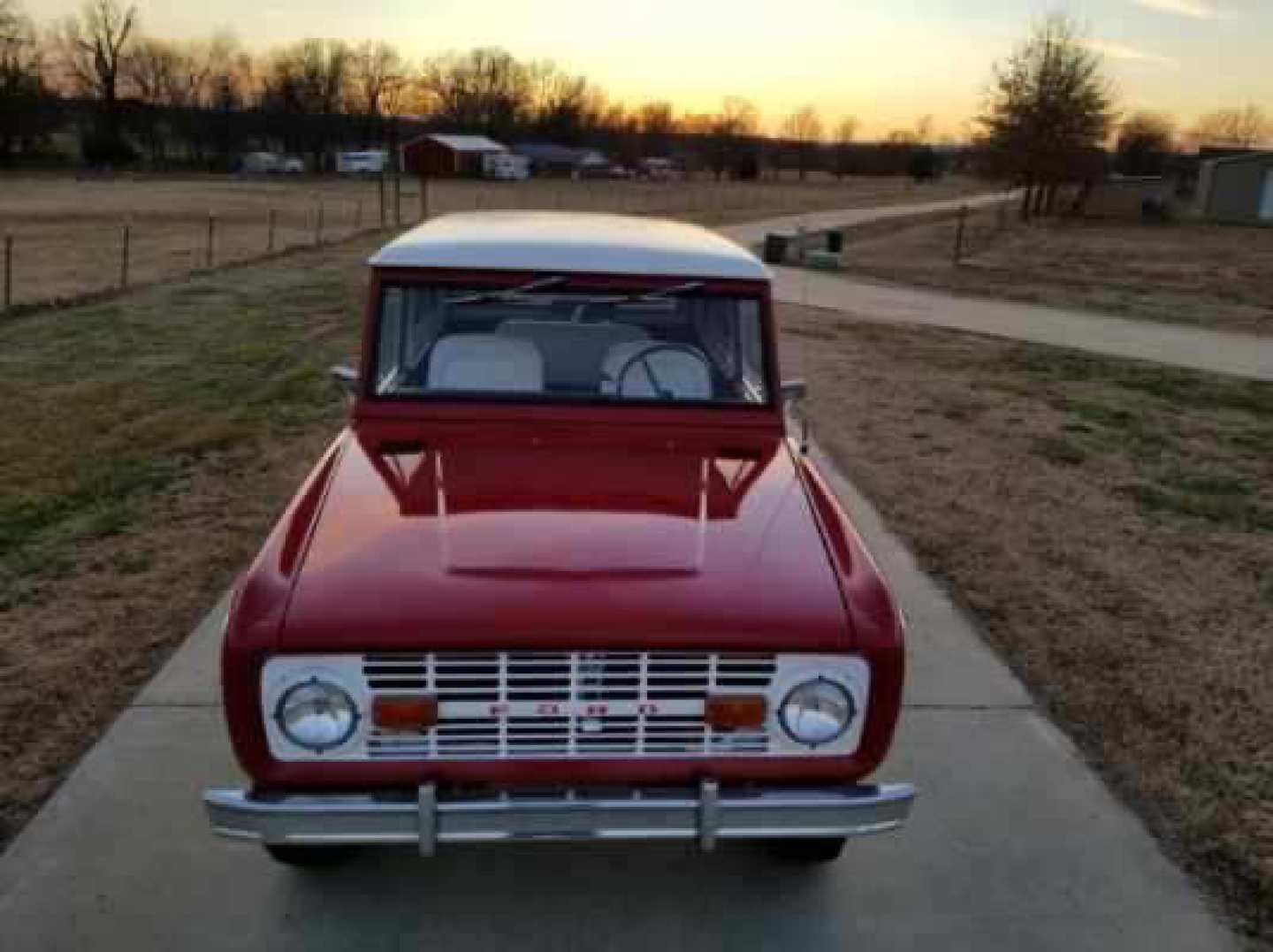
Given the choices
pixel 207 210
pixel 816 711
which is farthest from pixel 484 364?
pixel 207 210

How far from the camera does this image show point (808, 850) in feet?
9.39

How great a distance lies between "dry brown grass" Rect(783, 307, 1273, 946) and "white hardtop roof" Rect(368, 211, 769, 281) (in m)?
2.06

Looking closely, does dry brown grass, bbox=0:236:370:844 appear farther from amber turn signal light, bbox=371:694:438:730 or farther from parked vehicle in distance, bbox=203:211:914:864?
amber turn signal light, bbox=371:694:438:730

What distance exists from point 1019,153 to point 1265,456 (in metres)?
36.7

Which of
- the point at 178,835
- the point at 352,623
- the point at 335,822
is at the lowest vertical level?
the point at 178,835

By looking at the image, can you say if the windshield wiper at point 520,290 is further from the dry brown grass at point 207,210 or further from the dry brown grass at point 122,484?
the dry brown grass at point 207,210

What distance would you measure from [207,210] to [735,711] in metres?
39.9

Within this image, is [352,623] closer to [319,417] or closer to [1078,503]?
[1078,503]

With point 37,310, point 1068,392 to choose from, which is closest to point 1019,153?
point 1068,392

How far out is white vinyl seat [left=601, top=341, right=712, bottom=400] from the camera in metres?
3.52

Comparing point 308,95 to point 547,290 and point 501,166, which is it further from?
point 547,290

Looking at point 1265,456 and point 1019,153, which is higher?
point 1019,153

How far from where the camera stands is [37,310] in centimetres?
1288

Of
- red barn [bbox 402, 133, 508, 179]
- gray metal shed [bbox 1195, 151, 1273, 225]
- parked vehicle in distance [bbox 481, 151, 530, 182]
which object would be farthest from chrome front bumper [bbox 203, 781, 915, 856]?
parked vehicle in distance [bbox 481, 151, 530, 182]
